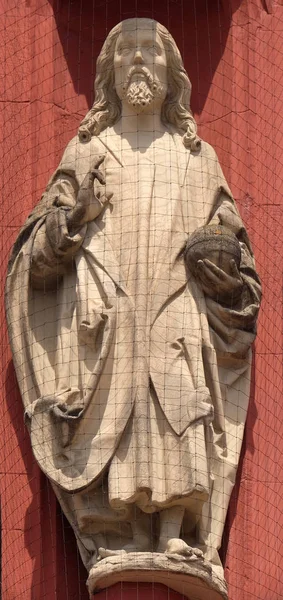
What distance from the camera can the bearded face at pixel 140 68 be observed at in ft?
31.2

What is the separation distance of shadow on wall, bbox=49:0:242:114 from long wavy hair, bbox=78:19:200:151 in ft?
1.03

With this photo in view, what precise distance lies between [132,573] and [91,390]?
602 mm

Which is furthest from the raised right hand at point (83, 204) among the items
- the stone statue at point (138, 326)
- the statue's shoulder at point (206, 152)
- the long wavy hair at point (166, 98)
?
the statue's shoulder at point (206, 152)

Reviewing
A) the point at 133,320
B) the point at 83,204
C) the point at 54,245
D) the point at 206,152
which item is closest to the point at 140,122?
the point at 206,152

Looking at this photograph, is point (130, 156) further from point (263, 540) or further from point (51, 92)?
point (263, 540)

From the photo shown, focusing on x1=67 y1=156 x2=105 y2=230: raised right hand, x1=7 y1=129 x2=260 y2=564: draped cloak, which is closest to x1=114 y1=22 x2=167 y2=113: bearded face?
x1=7 y1=129 x2=260 y2=564: draped cloak

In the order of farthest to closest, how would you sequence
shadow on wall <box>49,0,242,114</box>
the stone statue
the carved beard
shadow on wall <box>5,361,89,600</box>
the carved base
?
shadow on wall <box>49,0,242,114</box>
the carved beard
shadow on wall <box>5,361,89,600</box>
the stone statue
the carved base

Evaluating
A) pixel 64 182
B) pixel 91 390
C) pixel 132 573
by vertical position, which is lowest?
pixel 132 573

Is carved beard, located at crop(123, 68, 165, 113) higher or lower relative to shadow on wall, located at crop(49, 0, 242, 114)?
lower

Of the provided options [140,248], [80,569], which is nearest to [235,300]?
[140,248]

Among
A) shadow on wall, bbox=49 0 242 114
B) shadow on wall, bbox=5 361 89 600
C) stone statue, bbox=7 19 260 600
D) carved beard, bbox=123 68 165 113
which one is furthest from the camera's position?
shadow on wall, bbox=49 0 242 114

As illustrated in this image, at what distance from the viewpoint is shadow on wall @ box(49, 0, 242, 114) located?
9.97 metres

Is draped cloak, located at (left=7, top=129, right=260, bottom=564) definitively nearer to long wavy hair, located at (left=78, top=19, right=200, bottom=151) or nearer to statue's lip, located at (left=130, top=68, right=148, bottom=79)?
long wavy hair, located at (left=78, top=19, right=200, bottom=151)

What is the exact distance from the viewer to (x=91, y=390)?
905cm
